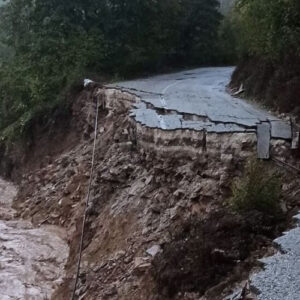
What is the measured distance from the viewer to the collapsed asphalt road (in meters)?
11.9

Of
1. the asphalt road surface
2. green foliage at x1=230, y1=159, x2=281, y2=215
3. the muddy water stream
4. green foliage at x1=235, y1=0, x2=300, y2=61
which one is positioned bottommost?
the muddy water stream

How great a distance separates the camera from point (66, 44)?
2641 cm

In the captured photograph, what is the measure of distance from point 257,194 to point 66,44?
19.1 metres

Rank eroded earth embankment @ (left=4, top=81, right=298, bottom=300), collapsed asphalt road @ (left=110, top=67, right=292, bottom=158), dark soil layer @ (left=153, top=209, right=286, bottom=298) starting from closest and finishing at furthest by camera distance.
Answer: dark soil layer @ (left=153, top=209, right=286, bottom=298) < eroded earth embankment @ (left=4, top=81, right=298, bottom=300) < collapsed asphalt road @ (left=110, top=67, right=292, bottom=158)

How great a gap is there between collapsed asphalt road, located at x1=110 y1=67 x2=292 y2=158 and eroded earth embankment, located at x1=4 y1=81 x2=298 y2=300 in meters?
0.35

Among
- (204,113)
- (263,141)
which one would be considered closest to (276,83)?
(204,113)

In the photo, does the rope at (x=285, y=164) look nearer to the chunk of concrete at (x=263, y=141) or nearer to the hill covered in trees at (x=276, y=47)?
the chunk of concrete at (x=263, y=141)

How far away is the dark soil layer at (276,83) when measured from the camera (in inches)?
569

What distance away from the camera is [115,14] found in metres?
29.1

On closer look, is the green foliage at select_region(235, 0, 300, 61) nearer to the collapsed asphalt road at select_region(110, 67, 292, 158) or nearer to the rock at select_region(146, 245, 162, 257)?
the collapsed asphalt road at select_region(110, 67, 292, 158)

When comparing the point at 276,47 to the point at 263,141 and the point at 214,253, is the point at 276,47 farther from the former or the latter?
the point at 214,253

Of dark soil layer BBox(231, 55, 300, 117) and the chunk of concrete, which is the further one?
dark soil layer BBox(231, 55, 300, 117)

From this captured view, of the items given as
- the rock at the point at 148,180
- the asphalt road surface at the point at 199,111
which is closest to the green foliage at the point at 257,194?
the asphalt road surface at the point at 199,111

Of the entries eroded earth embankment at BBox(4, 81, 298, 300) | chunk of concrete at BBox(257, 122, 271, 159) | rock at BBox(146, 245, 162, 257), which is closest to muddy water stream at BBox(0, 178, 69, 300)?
eroded earth embankment at BBox(4, 81, 298, 300)
